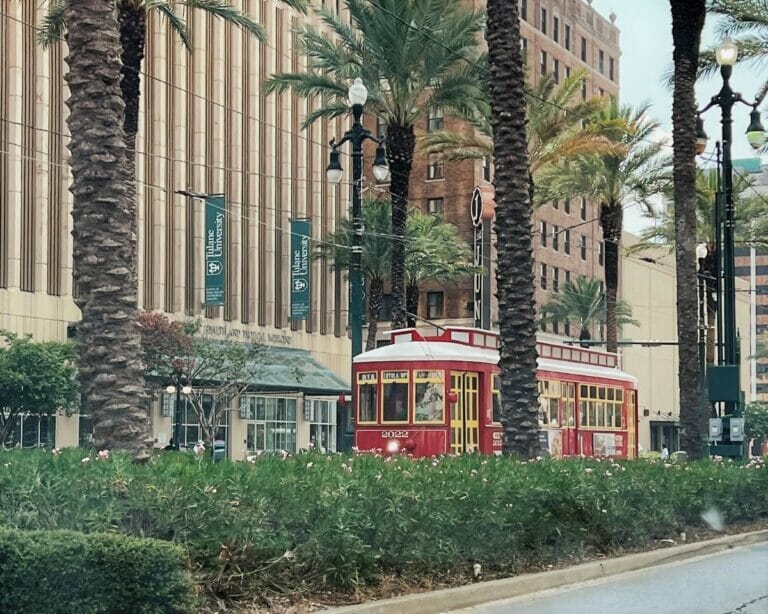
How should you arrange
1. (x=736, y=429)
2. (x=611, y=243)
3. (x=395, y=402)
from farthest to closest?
(x=611, y=243)
(x=395, y=402)
(x=736, y=429)

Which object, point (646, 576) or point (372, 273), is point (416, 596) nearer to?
point (646, 576)

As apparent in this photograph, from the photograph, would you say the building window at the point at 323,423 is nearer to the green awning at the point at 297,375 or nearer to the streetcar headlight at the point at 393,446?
the green awning at the point at 297,375

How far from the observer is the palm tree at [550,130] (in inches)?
1769

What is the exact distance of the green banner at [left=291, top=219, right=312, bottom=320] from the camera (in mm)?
62781

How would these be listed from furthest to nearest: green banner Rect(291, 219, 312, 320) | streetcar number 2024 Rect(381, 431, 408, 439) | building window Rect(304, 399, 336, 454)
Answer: building window Rect(304, 399, 336, 454) → green banner Rect(291, 219, 312, 320) → streetcar number 2024 Rect(381, 431, 408, 439)

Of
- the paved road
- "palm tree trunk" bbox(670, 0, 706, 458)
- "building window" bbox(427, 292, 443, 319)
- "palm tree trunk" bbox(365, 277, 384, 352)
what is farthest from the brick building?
the paved road

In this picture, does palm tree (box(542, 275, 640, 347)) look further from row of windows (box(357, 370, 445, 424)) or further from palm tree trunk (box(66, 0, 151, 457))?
palm tree trunk (box(66, 0, 151, 457))

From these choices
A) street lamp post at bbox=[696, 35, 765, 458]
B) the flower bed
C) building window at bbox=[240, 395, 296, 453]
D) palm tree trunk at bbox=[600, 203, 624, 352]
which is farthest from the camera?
building window at bbox=[240, 395, 296, 453]

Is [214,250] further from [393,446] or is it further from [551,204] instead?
[551,204]

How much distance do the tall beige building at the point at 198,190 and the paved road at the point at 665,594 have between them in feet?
124

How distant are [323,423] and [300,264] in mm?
11777

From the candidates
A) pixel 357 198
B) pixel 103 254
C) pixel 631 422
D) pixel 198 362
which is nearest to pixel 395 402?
pixel 357 198

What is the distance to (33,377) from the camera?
154ft

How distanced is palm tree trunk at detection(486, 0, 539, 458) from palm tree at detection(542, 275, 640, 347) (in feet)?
198
